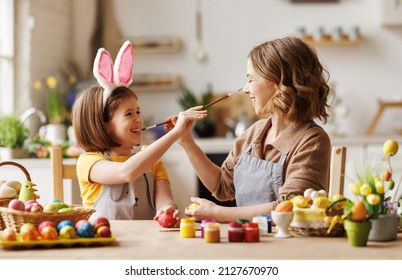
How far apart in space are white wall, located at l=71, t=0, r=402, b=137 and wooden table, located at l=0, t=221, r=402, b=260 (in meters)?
3.55

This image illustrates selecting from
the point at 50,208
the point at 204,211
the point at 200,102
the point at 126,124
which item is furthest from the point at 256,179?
the point at 200,102

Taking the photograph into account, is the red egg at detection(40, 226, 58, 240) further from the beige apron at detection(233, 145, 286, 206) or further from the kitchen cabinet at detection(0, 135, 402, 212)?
the kitchen cabinet at detection(0, 135, 402, 212)

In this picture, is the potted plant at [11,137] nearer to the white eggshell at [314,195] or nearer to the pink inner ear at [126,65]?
the pink inner ear at [126,65]

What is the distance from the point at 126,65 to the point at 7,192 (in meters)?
0.51

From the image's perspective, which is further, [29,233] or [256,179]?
[256,179]

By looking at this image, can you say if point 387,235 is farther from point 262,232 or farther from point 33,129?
point 33,129

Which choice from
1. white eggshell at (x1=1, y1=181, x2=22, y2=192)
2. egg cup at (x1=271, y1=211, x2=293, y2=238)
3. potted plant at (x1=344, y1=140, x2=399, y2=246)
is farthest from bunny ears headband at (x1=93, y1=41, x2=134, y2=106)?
potted plant at (x1=344, y1=140, x2=399, y2=246)

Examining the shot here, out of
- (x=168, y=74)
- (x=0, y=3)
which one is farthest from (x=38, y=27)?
(x=168, y=74)

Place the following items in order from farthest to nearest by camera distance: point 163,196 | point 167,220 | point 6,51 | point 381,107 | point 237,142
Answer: point 381,107 < point 6,51 < point 237,142 < point 163,196 < point 167,220

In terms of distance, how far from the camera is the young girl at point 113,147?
1979mm

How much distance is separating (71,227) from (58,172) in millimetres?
787

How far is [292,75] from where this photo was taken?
6.39 ft

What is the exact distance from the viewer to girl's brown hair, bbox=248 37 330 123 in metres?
1.93

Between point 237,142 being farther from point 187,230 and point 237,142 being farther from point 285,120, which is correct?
point 187,230
